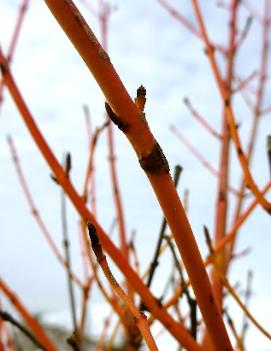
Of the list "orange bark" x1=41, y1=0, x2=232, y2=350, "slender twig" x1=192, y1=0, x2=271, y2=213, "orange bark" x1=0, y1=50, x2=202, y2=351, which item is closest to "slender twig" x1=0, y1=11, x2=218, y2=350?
"orange bark" x1=41, y1=0, x2=232, y2=350

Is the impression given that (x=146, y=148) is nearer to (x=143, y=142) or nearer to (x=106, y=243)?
(x=143, y=142)

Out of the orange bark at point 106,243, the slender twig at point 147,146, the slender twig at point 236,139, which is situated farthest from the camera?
the slender twig at point 236,139

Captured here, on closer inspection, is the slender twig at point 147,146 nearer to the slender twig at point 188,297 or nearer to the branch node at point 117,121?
the branch node at point 117,121

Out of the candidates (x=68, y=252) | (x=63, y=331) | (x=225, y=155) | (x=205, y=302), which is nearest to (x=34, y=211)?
(x=68, y=252)

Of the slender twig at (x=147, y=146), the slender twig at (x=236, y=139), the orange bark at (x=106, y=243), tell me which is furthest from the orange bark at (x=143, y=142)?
the slender twig at (x=236, y=139)

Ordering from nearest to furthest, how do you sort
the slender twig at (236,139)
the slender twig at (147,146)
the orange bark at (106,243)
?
the slender twig at (147,146)
the orange bark at (106,243)
the slender twig at (236,139)

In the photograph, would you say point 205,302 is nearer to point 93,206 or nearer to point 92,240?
point 92,240

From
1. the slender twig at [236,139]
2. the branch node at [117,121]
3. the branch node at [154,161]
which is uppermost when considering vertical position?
the slender twig at [236,139]

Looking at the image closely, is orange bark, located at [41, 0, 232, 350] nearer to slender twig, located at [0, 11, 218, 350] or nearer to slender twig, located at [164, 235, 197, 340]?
slender twig, located at [0, 11, 218, 350]

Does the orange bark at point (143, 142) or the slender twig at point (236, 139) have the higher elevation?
the slender twig at point (236, 139)

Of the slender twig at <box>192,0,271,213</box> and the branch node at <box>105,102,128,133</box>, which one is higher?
the slender twig at <box>192,0,271,213</box>

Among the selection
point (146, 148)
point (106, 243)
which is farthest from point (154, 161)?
point (106, 243)

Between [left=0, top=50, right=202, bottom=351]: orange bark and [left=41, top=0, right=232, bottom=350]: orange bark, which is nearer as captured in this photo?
[left=41, top=0, right=232, bottom=350]: orange bark
